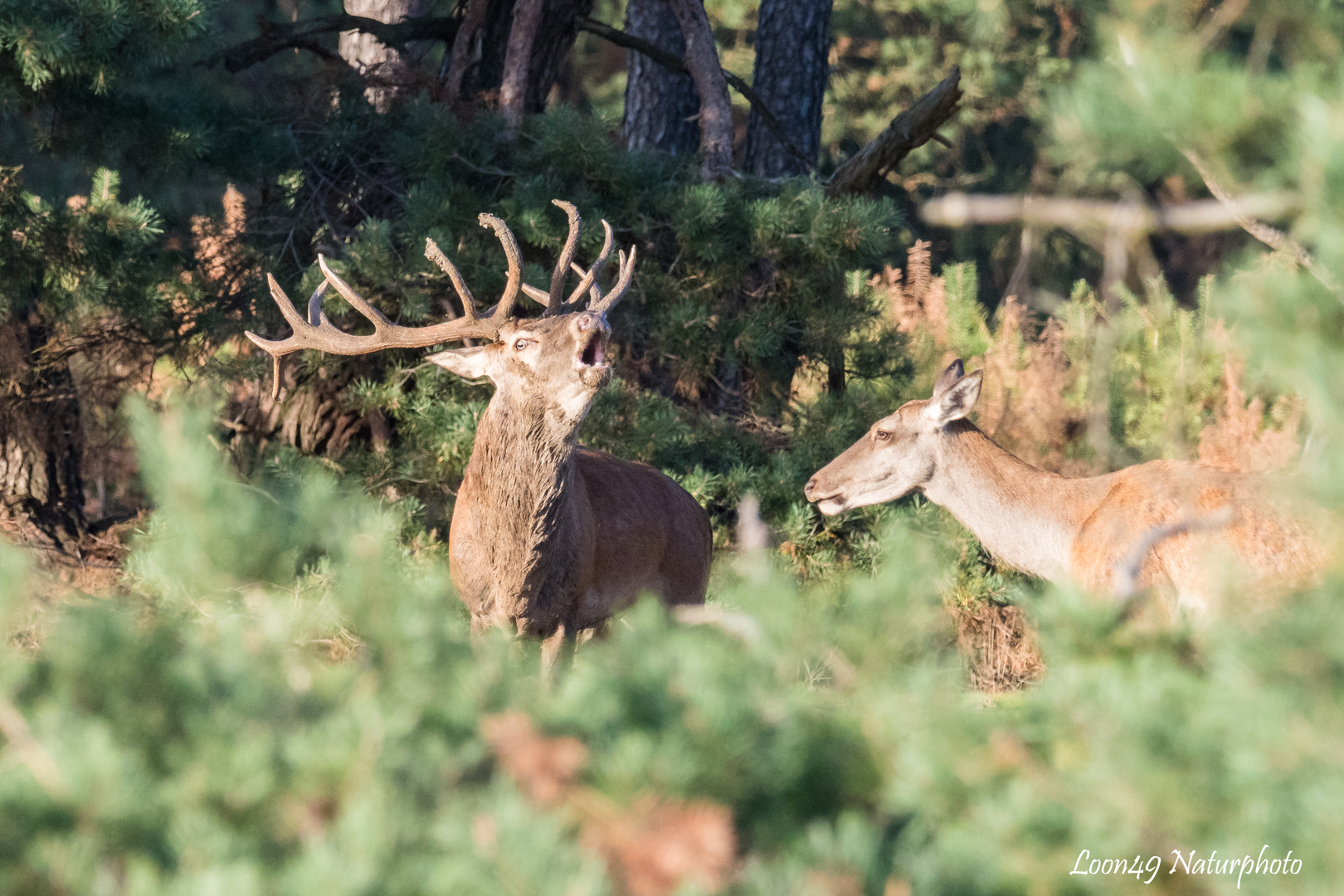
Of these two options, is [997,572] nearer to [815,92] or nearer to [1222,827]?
[815,92]

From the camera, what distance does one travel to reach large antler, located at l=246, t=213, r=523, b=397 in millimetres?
5652

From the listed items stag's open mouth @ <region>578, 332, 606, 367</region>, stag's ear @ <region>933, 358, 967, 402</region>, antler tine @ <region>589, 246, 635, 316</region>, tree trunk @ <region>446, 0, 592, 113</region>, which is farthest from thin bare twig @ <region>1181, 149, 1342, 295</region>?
tree trunk @ <region>446, 0, 592, 113</region>

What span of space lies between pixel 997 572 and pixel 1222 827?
570 centimetres

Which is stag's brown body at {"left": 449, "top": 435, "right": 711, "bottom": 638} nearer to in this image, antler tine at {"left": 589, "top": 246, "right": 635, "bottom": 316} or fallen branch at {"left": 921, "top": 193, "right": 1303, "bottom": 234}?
antler tine at {"left": 589, "top": 246, "right": 635, "bottom": 316}

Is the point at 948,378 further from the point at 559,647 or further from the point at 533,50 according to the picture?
the point at 533,50

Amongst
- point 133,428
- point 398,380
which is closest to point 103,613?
point 133,428

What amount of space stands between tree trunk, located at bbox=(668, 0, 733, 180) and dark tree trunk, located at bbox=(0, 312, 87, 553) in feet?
14.1

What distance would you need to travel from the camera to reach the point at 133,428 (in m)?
2.19

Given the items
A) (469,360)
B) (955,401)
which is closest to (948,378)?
(955,401)

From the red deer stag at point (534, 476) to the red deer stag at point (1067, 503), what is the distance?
1.33 meters

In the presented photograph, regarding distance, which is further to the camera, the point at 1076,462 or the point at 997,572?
the point at 1076,462

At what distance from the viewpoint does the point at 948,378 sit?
636cm

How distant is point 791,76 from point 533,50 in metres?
2.31

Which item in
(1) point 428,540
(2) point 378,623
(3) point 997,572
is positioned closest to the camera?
(2) point 378,623
